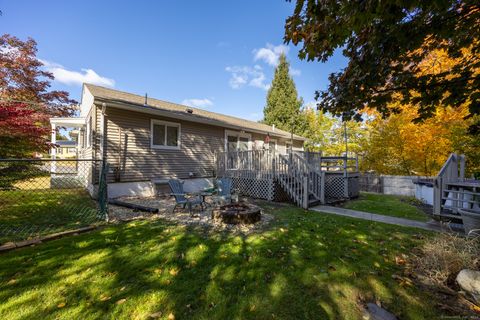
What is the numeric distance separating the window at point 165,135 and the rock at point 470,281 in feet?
31.4

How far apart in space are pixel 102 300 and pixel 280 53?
33383 mm

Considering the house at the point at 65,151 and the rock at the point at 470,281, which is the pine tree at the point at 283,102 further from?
the rock at the point at 470,281

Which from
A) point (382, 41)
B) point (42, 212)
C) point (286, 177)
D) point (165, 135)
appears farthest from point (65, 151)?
point (382, 41)

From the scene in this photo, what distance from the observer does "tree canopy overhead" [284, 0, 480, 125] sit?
267cm

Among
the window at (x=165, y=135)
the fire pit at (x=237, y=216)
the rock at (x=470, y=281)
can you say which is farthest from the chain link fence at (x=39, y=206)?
the rock at (x=470, y=281)

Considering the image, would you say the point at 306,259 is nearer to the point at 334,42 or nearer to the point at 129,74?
the point at 334,42

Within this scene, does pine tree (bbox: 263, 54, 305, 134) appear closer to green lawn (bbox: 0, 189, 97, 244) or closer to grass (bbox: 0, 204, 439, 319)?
green lawn (bbox: 0, 189, 97, 244)

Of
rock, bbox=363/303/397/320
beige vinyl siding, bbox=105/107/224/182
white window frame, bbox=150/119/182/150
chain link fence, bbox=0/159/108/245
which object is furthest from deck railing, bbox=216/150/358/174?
rock, bbox=363/303/397/320

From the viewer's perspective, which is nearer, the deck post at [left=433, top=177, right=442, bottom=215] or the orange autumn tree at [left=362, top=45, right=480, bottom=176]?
the deck post at [left=433, top=177, right=442, bottom=215]

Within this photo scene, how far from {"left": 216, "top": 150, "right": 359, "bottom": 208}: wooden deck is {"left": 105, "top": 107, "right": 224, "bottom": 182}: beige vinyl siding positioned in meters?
1.30

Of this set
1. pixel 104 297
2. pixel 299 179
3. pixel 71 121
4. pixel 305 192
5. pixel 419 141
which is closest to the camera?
pixel 104 297

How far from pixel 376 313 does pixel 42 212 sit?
25.7ft

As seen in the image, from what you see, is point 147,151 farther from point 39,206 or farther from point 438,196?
point 438,196

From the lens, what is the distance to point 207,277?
2838 millimetres
